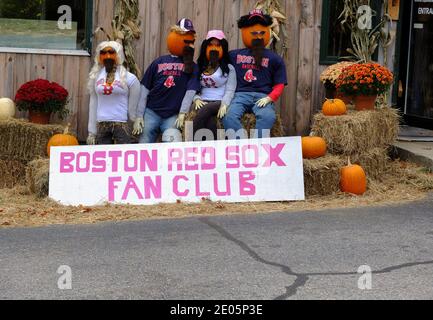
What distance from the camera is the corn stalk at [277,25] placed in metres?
10.3

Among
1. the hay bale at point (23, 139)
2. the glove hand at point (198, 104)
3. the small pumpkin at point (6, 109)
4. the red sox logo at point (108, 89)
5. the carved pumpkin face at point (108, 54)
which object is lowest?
the hay bale at point (23, 139)

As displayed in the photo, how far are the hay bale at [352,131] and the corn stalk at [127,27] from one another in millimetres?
2461

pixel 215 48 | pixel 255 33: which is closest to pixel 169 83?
pixel 215 48

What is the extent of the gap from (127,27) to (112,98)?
1.19m

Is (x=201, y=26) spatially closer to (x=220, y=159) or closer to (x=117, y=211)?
(x=220, y=159)

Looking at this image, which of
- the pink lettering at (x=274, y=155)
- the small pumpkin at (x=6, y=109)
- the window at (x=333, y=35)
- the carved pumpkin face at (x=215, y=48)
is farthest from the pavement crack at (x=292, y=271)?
the window at (x=333, y=35)

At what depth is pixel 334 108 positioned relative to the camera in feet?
31.7

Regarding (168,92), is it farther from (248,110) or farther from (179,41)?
(248,110)

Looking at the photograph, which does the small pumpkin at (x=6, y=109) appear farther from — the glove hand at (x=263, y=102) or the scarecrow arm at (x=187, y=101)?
the glove hand at (x=263, y=102)

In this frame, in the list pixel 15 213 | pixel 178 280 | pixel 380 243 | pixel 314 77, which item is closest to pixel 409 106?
pixel 314 77

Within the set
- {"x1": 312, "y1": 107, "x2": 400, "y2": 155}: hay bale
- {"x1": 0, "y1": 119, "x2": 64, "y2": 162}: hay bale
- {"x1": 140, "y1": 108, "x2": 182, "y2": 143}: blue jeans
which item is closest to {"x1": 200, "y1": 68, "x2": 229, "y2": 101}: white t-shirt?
{"x1": 140, "y1": 108, "x2": 182, "y2": 143}: blue jeans

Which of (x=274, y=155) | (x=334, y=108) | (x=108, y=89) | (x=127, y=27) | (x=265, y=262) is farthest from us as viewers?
(x=127, y=27)

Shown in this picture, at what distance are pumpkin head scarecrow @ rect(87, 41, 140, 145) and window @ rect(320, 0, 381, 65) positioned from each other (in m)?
2.85
